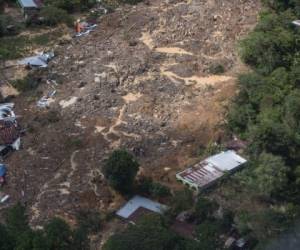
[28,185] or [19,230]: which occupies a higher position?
[19,230]

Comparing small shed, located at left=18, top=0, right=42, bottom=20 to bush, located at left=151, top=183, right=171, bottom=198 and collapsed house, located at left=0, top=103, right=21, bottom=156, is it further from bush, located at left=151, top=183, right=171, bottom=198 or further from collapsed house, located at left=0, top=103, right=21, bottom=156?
bush, located at left=151, top=183, right=171, bottom=198

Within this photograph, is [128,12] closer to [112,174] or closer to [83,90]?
[83,90]

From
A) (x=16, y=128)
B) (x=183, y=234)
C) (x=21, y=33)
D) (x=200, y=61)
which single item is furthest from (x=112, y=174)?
(x=21, y=33)

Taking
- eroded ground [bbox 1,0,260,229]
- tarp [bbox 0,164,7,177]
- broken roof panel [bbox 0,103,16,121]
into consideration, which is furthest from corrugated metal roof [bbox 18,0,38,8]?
tarp [bbox 0,164,7,177]

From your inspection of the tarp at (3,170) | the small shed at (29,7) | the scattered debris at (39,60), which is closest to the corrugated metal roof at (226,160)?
the tarp at (3,170)

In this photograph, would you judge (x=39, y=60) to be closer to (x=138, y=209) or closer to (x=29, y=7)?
(x=29, y=7)

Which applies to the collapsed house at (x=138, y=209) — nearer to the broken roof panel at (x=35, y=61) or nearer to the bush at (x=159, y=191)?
the bush at (x=159, y=191)
